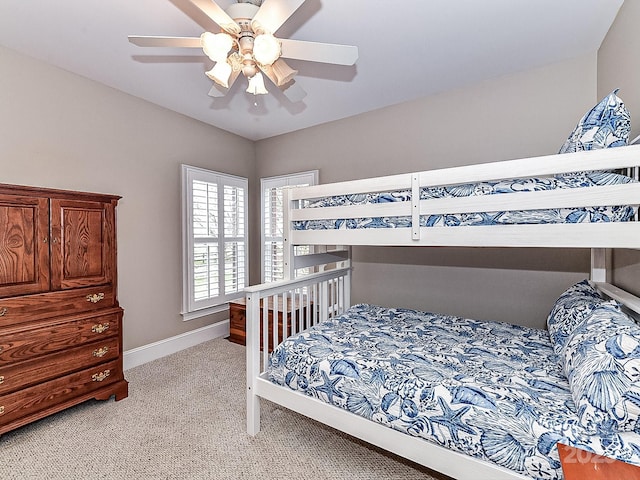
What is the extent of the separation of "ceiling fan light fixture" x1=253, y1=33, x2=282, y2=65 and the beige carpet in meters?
2.11

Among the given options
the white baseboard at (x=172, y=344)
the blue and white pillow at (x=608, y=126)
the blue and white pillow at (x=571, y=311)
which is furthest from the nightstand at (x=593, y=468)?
the white baseboard at (x=172, y=344)

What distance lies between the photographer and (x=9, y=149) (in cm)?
220

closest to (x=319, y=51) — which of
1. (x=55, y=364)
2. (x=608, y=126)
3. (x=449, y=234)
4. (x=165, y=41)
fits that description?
(x=165, y=41)

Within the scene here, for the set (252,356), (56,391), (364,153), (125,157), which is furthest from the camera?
(364,153)

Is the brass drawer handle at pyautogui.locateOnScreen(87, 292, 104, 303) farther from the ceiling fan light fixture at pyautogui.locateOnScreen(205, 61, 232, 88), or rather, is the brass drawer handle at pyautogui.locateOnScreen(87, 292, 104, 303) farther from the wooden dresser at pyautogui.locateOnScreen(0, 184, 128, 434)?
the ceiling fan light fixture at pyautogui.locateOnScreen(205, 61, 232, 88)

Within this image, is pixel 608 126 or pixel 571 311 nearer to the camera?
pixel 608 126

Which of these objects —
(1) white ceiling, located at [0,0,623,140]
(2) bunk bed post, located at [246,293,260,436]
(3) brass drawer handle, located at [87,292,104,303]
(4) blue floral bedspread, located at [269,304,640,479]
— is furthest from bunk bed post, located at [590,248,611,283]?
(3) brass drawer handle, located at [87,292,104,303]

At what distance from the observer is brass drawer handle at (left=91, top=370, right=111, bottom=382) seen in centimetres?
221

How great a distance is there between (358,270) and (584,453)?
2.53 metres

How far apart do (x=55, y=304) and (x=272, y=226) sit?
2.36 m

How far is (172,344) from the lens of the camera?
320cm

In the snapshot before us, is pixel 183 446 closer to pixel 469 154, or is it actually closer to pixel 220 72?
pixel 220 72

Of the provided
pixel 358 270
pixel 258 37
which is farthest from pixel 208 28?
pixel 358 270

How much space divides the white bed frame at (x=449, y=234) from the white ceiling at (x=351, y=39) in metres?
0.99
